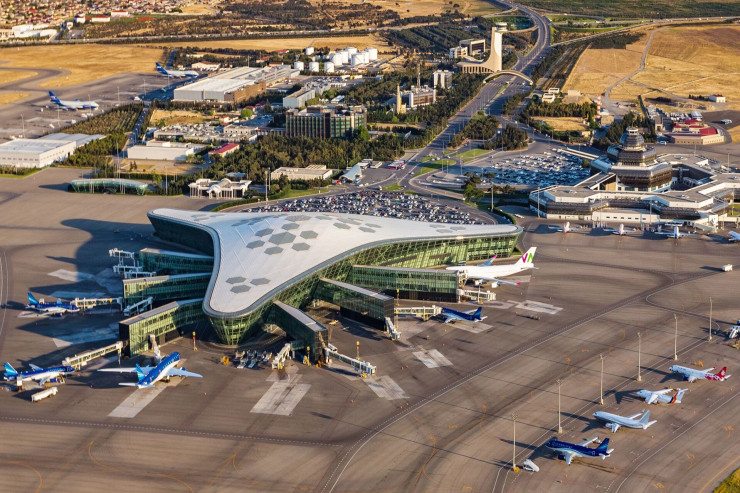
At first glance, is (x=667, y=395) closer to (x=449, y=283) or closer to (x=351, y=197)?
(x=449, y=283)

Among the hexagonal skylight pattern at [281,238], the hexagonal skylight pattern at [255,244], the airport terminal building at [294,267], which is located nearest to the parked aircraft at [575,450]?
the airport terminal building at [294,267]

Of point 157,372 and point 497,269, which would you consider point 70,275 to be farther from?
point 497,269

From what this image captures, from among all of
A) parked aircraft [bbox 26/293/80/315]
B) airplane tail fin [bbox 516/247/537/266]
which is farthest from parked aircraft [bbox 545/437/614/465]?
parked aircraft [bbox 26/293/80/315]

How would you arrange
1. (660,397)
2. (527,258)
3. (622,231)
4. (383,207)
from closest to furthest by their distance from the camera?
(660,397) → (527,258) → (622,231) → (383,207)

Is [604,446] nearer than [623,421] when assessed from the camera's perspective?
Yes

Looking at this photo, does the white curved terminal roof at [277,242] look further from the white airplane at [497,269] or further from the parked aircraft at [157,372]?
the parked aircraft at [157,372]

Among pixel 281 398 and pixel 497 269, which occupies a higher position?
pixel 497 269

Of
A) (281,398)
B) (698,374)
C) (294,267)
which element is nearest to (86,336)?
(294,267)
